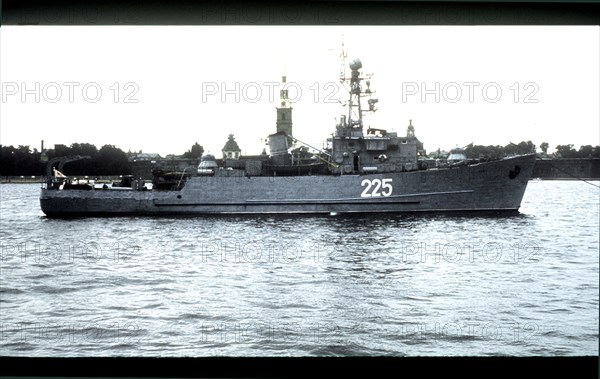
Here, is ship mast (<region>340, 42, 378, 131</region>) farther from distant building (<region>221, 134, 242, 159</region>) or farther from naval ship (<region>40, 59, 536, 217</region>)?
distant building (<region>221, 134, 242, 159</region>)

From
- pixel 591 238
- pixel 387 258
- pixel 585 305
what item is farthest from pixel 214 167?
pixel 585 305

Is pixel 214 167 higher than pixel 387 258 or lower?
higher

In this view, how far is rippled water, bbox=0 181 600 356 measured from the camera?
471cm

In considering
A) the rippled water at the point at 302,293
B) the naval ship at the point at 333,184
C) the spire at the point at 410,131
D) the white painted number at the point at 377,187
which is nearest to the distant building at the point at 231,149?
the naval ship at the point at 333,184

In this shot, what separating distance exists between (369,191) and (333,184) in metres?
1.16

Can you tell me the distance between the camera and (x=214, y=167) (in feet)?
58.7

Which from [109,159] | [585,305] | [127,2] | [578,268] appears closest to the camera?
[127,2]

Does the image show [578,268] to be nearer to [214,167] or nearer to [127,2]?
[127,2]

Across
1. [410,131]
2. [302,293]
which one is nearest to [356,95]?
[410,131]

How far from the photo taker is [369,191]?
664 inches

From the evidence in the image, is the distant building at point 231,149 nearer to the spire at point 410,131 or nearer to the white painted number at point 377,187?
the spire at point 410,131

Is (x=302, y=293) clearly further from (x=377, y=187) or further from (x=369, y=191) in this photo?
(x=377, y=187)

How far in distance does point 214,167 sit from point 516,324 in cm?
1371

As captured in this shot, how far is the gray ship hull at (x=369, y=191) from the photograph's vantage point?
16828 mm
